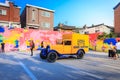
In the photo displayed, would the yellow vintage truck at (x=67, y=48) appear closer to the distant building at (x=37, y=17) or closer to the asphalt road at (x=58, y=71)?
the asphalt road at (x=58, y=71)

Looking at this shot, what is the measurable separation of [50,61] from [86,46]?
4987mm

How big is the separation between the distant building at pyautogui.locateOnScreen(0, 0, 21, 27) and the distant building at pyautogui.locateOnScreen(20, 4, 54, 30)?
3620 millimetres

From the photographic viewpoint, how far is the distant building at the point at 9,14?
3578 cm

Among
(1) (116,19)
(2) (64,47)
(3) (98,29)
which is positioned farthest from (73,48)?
(3) (98,29)

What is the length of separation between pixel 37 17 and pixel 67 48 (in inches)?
1114

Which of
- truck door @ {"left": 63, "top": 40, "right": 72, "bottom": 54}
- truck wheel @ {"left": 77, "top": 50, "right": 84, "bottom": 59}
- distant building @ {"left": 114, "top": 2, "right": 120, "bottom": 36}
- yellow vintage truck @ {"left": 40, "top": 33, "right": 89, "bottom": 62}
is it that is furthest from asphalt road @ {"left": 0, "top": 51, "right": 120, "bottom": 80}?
distant building @ {"left": 114, "top": 2, "right": 120, "bottom": 36}

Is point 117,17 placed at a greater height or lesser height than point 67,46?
greater

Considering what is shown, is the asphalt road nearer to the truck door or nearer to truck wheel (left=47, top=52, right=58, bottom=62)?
truck wheel (left=47, top=52, right=58, bottom=62)

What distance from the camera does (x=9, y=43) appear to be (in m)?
25.2

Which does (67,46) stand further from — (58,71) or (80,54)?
(58,71)

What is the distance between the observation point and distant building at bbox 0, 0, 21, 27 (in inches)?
1409

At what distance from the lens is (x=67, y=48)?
52.0 feet

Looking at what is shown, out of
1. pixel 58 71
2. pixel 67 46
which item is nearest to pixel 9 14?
pixel 67 46

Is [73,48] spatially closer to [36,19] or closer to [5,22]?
[5,22]
